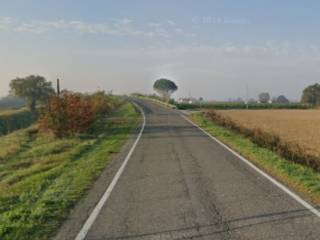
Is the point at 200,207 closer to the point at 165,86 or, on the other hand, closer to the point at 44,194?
the point at 44,194

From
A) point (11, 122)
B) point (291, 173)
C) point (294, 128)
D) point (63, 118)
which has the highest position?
point (63, 118)

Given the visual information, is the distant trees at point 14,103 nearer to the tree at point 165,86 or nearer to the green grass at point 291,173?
the tree at point 165,86

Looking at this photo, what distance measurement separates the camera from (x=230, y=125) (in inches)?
1377

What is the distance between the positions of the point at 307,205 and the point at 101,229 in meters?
3.87

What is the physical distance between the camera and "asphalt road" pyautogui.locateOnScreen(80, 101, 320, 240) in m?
6.61

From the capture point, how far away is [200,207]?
8164 mm

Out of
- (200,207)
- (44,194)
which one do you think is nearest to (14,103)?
(44,194)

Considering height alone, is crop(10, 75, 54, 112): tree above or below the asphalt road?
above

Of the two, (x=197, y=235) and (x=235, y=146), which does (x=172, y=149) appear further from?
(x=197, y=235)

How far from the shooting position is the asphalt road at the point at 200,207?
661cm

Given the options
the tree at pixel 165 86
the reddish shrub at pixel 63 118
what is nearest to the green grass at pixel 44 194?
the reddish shrub at pixel 63 118

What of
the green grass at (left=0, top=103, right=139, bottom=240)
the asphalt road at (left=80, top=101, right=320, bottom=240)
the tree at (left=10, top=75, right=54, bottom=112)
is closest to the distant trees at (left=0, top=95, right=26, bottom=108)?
the tree at (left=10, top=75, right=54, bottom=112)

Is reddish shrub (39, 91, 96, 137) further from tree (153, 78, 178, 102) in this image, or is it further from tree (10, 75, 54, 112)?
tree (153, 78, 178, 102)

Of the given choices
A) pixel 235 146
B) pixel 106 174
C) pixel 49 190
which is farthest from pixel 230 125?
pixel 49 190
